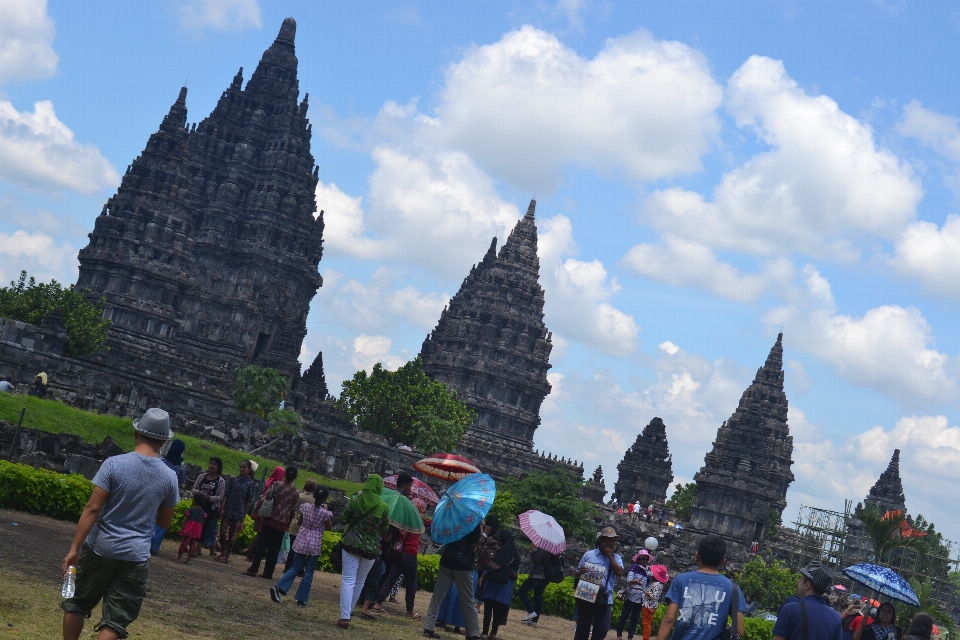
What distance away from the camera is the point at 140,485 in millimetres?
9133

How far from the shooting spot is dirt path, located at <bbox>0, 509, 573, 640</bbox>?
40.0 feet

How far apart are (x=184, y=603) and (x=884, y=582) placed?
37.5ft

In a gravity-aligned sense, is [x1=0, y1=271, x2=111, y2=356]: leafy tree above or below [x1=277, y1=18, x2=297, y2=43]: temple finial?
below

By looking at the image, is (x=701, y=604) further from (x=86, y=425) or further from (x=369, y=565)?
(x=86, y=425)

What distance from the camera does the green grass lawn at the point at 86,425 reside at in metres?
38.7

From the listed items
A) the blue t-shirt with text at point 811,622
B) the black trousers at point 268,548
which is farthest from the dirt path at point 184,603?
the blue t-shirt with text at point 811,622

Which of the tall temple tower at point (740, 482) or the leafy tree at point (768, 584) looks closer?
the leafy tree at point (768, 584)

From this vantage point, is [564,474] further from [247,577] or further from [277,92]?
[277,92]

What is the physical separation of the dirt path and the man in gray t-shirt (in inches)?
87.3

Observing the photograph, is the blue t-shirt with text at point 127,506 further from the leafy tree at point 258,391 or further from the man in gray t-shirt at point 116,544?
the leafy tree at point 258,391

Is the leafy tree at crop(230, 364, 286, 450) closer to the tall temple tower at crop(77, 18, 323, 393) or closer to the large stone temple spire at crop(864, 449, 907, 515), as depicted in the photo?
the tall temple tower at crop(77, 18, 323, 393)

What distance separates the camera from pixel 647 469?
94.6 m

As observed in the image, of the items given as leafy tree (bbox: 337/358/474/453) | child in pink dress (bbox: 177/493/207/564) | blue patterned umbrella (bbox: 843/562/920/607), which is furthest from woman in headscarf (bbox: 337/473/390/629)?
leafy tree (bbox: 337/358/474/453)

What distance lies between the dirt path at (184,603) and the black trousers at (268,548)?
1.32 feet
